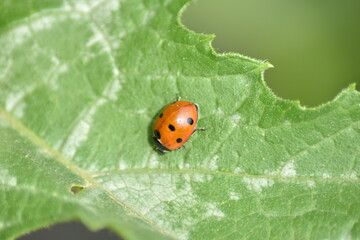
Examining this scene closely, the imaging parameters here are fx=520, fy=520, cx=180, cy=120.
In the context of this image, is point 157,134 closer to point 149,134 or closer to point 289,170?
point 149,134

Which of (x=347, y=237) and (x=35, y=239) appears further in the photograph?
(x=35, y=239)

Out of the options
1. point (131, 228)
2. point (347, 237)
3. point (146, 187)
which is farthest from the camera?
point (146, 187)

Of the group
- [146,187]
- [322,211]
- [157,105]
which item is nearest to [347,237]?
[322,211]

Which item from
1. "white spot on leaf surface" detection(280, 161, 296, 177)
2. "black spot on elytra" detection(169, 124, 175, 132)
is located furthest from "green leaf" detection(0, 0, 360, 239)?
"black spot on elytra" detection(169, 124, 175, 132)

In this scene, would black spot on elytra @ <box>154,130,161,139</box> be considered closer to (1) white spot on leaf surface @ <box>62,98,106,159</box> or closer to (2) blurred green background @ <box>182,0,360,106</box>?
(1) white spot on leaf surface @ <box>62,98,106,159</box>

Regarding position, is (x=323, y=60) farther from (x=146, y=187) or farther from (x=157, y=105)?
(x=146, y=187)

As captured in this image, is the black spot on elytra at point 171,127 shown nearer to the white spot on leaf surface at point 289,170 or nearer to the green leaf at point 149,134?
the green leaf at point 149,134

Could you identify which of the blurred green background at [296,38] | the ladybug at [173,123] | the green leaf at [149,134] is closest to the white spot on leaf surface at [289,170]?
the green leaf at [149,134]
